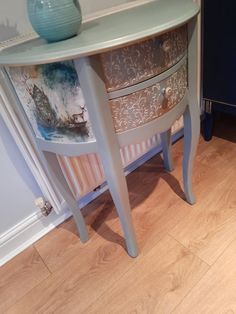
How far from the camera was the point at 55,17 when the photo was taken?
1.94 feet

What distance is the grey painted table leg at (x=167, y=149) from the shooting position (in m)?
1.26

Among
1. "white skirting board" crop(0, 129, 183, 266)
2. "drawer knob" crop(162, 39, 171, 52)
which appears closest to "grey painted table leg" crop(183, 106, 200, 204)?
"drawer knob" crop(162, 39, 171, 52)

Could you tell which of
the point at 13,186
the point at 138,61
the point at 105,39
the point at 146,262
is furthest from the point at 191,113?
the point at 13,186

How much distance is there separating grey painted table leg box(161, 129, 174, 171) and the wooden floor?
9 centimetres

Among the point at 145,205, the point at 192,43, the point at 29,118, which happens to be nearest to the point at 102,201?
the point at 145,205

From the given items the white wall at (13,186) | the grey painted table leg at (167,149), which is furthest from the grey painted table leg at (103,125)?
the grey painted table leg at (167,149)

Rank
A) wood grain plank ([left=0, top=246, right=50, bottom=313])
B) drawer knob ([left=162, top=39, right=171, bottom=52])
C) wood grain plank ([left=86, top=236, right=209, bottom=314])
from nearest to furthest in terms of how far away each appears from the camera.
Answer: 1. drawer knob ([left=162, top=39, right=171, bottom=52])
2. wood grain plank ([left=86, top=236, right=209, bottom=314])
3. wood grain plank ([left=0, top=246, right=50, bottom=313])

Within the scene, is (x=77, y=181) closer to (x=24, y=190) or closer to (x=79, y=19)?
(x=24, y=190)

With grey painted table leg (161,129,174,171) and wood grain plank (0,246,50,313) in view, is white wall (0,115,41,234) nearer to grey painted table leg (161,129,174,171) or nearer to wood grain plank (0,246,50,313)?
wood grain plank (0,246,50,313)

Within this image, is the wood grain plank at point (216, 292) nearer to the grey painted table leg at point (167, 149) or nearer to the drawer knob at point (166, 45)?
the grey painted table leg at point (167, 149)

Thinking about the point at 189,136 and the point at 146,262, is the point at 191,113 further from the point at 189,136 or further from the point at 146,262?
the point at 146,262

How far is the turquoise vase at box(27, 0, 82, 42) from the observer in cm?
58

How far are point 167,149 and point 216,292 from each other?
0.71 meters

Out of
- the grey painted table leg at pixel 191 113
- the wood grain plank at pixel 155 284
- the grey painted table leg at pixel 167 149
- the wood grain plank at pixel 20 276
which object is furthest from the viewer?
the grey painted table leg at pixel 167 149
